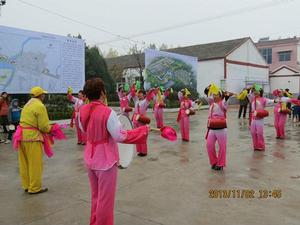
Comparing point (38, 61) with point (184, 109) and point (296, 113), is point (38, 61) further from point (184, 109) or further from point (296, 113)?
point (296, 113)

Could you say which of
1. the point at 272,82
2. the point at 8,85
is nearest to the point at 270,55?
the point at 272,82

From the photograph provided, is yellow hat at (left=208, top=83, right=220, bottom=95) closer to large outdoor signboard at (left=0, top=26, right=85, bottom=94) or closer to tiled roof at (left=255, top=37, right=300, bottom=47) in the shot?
large outdoor signboard at (left=0, top=26, right=85, bottom=94)

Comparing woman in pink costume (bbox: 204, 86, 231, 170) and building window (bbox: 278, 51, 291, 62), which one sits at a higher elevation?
building window (bbox: 278, 51, 291, 62)

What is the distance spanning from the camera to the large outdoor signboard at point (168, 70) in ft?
84.2

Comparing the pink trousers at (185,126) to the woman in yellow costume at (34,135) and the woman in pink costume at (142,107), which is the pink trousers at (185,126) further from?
the woman in yellow costume at (34,135)

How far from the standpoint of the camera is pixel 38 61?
639 inches

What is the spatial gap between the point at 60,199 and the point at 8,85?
1082cm

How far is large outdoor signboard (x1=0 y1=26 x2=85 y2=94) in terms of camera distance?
1506 cm

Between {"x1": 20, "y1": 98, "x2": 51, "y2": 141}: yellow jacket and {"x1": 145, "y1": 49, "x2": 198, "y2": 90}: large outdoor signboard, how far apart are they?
19668 millimetres

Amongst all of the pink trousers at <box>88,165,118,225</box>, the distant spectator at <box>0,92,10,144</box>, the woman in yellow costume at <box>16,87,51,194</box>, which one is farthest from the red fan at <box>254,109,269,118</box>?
the distant spectator at <box>0,92,10,144</box>

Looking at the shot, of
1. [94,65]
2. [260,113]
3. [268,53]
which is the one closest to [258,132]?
[260,113]

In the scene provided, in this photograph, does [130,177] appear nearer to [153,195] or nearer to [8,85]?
[153,195]
